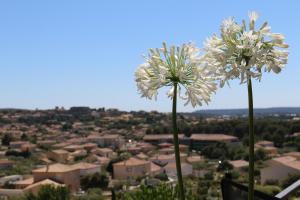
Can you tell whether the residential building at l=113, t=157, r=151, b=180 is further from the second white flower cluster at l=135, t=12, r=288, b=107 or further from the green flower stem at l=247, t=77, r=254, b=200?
the green flower stem at l=247, t=77, r=254, b=200

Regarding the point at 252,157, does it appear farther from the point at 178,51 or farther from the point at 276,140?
the point at 276,140

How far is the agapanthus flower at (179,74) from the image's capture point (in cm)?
96

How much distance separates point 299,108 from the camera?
14888cm

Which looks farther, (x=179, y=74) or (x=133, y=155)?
(x=133, y=155)

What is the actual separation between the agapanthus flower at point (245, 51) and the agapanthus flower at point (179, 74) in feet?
0.21

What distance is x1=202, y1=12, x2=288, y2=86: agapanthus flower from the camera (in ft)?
2.73

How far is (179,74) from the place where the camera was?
3.11 feet

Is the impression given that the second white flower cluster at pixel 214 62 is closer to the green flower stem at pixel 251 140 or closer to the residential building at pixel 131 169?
the green flower stem at pixel 251 140

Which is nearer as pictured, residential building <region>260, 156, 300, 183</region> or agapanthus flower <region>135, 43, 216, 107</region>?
agapanthus flower <region>135, 43, 216, 107</region>

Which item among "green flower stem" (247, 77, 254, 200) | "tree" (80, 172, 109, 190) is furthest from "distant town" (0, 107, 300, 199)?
Answer: "green flower stem" (247, 77, 254, 200)

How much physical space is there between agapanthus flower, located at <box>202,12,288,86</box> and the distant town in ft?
50.5

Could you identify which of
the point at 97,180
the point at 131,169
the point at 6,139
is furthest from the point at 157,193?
the point at 6,139

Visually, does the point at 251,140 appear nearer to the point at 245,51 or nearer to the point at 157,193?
the point at 245,51

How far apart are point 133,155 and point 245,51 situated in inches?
1654
